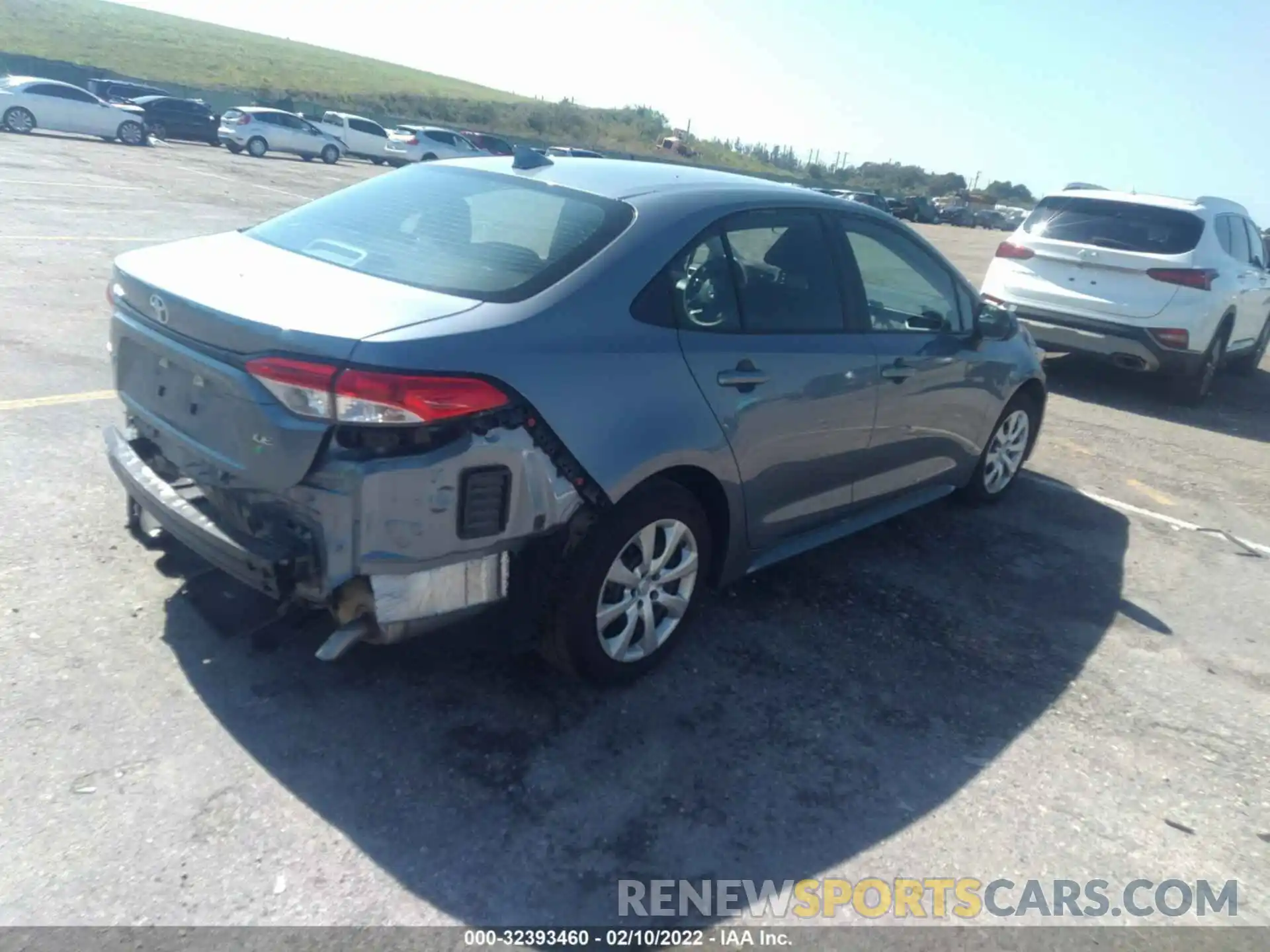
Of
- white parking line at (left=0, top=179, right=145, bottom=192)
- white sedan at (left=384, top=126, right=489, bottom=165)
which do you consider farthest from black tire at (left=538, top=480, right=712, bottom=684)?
white sedan at (left=384, top=126, right=489, bottom=165)

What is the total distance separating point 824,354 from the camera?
13.9 feet

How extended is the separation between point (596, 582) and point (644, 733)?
0.56 meters

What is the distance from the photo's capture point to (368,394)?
2873 mm

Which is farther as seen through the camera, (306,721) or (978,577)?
(978,577)

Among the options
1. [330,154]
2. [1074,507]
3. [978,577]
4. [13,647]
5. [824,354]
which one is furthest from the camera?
[330,154]

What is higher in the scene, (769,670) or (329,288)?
(329,288)

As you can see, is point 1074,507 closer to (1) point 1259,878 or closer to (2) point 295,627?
(1) point 1259,878

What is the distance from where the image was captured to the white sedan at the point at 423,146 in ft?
122

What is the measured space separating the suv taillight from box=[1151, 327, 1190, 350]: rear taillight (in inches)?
312

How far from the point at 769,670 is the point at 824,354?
1.31 meters

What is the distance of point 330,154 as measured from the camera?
35.0 m

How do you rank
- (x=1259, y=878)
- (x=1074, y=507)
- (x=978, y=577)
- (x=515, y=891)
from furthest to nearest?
(x=1074, y=507) → (x=978, y=577) → (x=1259, y=878) → (x=515, y=891)

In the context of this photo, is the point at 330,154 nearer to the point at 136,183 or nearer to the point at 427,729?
the point at 136,183

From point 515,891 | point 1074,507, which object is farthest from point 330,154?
point 515,891
